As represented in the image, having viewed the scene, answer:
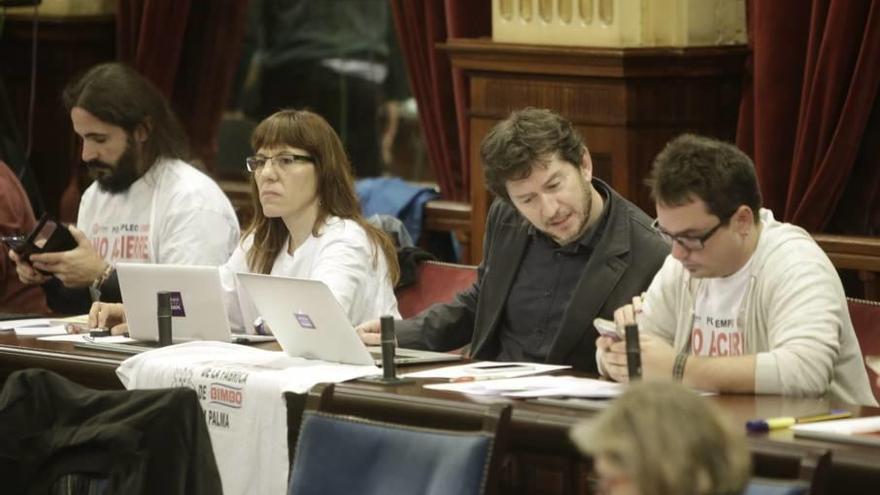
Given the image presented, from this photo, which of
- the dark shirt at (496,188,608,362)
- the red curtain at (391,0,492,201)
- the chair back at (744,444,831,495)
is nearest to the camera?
the chair back at (744,444,831,495)

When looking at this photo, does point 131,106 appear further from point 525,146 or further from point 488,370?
point 488,370

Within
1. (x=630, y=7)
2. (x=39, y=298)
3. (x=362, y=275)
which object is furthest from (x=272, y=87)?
(x=362, y=275)

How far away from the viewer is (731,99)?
5.84m

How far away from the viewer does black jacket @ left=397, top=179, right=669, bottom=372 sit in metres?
4.39

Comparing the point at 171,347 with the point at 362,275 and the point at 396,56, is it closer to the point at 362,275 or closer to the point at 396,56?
the point at 362,275

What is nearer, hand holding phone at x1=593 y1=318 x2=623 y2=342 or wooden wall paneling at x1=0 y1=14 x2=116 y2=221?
hand holding phone at x1=593 y1=318 x2=623 y2=342

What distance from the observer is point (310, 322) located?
14.0 ft

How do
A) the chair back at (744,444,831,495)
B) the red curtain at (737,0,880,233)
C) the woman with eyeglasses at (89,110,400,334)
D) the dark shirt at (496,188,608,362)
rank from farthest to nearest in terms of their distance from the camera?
the red curtain at (737,0,880,233) → the woman with eyeglasses at (89,110,400,334) → the dark shirt at (496,188,608,362) → the chair back at (744,444,831,495)

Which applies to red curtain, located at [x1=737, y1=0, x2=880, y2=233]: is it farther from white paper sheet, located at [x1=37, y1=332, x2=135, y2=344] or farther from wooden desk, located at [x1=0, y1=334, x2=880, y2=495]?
white paper sheet, located at [x1=37, y1=332, x2=135, y2=344]

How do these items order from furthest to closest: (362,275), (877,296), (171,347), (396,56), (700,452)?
(396,56)
(877,296)
(362,275)
(171,347)
(700,452)

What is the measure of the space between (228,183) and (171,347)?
11.3 ft

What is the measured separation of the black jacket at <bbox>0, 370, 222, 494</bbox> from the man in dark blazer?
3.98 feet

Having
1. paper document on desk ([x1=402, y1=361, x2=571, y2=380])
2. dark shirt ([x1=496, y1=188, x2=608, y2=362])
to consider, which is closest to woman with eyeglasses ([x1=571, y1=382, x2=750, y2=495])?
paper document on desk ([x1=402, y1=361, x2=571, y2=380])

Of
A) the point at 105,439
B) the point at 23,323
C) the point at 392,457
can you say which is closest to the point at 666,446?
the point at 392,457
